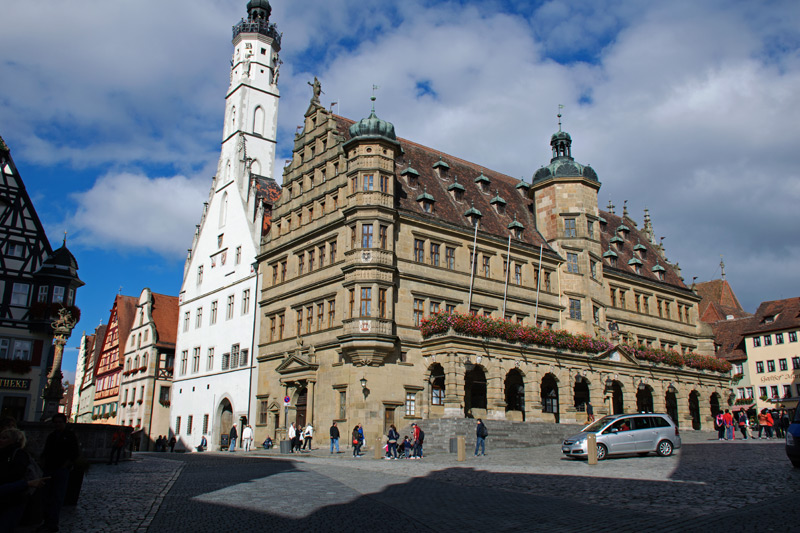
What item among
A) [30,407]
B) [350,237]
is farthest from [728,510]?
[30,407]

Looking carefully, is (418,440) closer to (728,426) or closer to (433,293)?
(433,293)

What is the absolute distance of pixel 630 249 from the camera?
182ft

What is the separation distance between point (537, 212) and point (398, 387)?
19.9 m

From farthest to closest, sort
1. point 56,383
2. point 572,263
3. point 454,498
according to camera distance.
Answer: point 572,263 → point 56,383 → point 454,498

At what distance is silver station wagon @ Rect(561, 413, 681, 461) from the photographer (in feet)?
77.6

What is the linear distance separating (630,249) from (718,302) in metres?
34.6

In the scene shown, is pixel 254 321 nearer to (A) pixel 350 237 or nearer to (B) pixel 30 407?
(A) pixel 350 237

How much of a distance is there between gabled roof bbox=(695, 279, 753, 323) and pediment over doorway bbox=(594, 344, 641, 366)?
130 feet

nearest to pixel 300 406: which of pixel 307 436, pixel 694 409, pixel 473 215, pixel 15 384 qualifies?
pixel 307 436

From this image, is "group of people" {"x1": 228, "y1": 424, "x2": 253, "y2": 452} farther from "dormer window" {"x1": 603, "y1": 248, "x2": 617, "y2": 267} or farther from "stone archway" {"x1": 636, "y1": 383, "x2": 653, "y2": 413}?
"dormer window" {"x1": 603, "y1": 248, "x2": 617, "y2": 267}

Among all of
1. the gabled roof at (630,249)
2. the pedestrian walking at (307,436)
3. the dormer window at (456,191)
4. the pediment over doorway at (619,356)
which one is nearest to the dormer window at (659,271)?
the gabled roof at (630,249)

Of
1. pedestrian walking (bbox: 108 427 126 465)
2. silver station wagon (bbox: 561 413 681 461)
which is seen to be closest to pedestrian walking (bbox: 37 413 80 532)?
pedestrian walking (bbox: 108 427 126 465)

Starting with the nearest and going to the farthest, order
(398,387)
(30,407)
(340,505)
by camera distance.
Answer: (340,505)
(398,387)
(30,407)

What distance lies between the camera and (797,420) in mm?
18719
